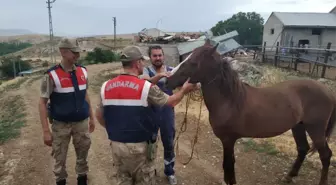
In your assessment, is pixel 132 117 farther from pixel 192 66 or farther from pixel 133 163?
pixel 192 66

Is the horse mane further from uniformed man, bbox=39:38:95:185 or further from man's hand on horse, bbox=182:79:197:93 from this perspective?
uniformed man, bbox=39:38:95:185

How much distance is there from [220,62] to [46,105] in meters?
2.09

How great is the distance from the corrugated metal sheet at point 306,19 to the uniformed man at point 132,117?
24.4 metres

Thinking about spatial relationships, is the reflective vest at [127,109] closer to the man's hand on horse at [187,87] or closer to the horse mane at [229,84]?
the man's hand on horse at [187,87]

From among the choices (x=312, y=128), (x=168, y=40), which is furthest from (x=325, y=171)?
(x=168, y=40)

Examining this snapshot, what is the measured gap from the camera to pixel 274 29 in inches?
1019

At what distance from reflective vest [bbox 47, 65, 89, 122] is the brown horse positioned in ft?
3.75

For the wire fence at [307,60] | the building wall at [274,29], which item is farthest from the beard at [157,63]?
the building wall at [274,29]

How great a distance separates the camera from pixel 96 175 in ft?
14.8

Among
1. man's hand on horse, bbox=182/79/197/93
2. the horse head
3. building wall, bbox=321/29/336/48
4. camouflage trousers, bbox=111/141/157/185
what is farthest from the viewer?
building wall, bbox=321/29/336/48

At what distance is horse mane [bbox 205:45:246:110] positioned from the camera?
10.8ft

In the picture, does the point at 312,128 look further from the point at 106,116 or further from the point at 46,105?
the point at 46,105

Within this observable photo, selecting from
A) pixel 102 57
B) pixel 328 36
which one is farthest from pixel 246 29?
pixel 102 57

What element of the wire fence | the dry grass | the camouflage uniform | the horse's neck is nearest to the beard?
the horse's neck
